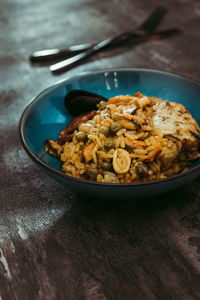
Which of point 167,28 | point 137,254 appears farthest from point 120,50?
point 137,254

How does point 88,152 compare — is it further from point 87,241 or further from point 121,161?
point 87,241

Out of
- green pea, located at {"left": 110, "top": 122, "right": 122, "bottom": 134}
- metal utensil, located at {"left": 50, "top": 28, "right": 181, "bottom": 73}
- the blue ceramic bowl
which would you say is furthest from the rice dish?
metal utensil, located at {"left": 50, "top": 28, "right": 181, "bottom": 73}

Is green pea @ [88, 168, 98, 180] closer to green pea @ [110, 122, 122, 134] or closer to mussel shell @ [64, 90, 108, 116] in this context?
green pea @ [110, 122, 122, 134]

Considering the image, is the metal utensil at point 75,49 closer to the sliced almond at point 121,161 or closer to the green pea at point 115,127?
the green pea at point 115,127

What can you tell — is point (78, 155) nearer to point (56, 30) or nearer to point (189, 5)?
point (56, 30)

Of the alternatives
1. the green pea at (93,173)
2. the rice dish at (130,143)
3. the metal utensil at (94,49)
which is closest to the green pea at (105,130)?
the rice dish at (130,143)

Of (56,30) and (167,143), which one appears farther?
(56,30)
